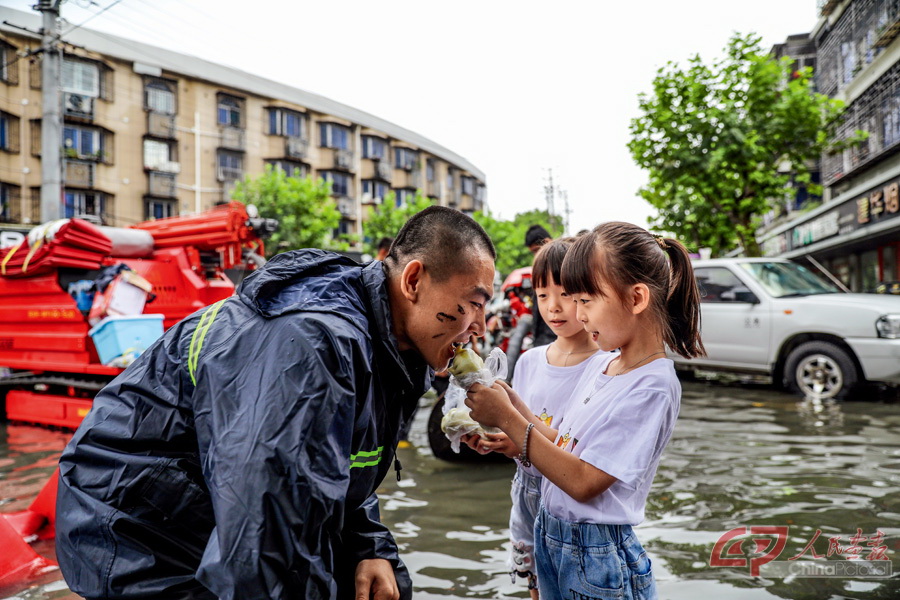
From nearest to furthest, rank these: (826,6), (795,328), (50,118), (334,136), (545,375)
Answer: (545,375) → (795,328) → (50,118) → (826,6) → (334,136)

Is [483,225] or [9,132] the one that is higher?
[9,132]

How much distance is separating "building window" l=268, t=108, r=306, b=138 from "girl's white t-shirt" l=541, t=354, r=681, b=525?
1492 inches

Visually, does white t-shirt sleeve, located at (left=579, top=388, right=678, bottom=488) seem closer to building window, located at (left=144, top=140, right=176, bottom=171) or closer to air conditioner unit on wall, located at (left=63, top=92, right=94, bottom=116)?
air conditioner unit on wall, located at (left=63, top=92, right=94, bottom=116)

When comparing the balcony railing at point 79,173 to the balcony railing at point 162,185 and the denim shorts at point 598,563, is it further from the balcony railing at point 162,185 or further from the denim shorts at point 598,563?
the denim shorts at point 598,563

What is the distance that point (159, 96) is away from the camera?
31.8m

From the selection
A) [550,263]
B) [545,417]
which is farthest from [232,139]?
[545,417]

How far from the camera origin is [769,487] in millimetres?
4656

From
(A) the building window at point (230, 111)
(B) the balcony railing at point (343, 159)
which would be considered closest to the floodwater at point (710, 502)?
(A) the building window at point (230, 111)

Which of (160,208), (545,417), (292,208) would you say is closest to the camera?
(545,417)

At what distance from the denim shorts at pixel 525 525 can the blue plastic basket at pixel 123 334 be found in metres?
4.82

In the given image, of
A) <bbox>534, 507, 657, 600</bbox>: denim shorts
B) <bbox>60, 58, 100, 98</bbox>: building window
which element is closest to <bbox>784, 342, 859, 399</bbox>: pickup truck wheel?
<bbox>534, 507, 657, 600</bbox>: denim shorts

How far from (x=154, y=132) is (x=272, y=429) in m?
34.0

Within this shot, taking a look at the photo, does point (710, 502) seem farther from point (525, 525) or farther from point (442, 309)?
point (442, 309)

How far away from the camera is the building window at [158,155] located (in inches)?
1234
